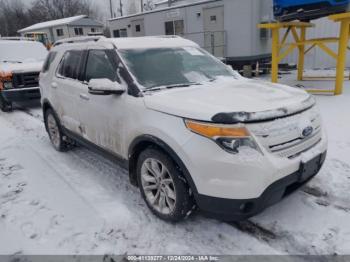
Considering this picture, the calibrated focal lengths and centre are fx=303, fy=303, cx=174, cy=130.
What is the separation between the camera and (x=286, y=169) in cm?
248

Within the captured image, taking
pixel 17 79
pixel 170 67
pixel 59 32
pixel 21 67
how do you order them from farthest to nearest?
pixel 59 32, pixel 21 67, pixel 17 79, pixel 170 67

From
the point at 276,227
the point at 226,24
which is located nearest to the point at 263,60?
the point at 226,24

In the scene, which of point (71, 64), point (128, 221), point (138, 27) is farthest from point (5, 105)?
point (138, 27)

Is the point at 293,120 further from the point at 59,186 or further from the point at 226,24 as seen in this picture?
the point at 226,24

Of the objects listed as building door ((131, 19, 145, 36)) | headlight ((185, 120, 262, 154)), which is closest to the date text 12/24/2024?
headlight ((185, 120, 262, 154))

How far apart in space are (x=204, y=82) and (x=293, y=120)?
1.20 meters

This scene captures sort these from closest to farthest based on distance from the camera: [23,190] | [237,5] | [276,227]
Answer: [276,227], [23,190], [237,5]

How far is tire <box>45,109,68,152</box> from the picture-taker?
5.03m

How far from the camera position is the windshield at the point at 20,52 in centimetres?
965

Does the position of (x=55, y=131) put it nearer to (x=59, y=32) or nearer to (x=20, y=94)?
(x=20, y=94)

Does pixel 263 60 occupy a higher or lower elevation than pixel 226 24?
lower

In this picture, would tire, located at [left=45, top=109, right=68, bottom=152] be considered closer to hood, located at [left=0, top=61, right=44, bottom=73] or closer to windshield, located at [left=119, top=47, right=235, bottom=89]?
windshield, located at [left=119, top=47, right=235, bottom=89]

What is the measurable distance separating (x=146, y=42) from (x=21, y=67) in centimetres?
632

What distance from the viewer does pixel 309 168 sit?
2.73 metres
